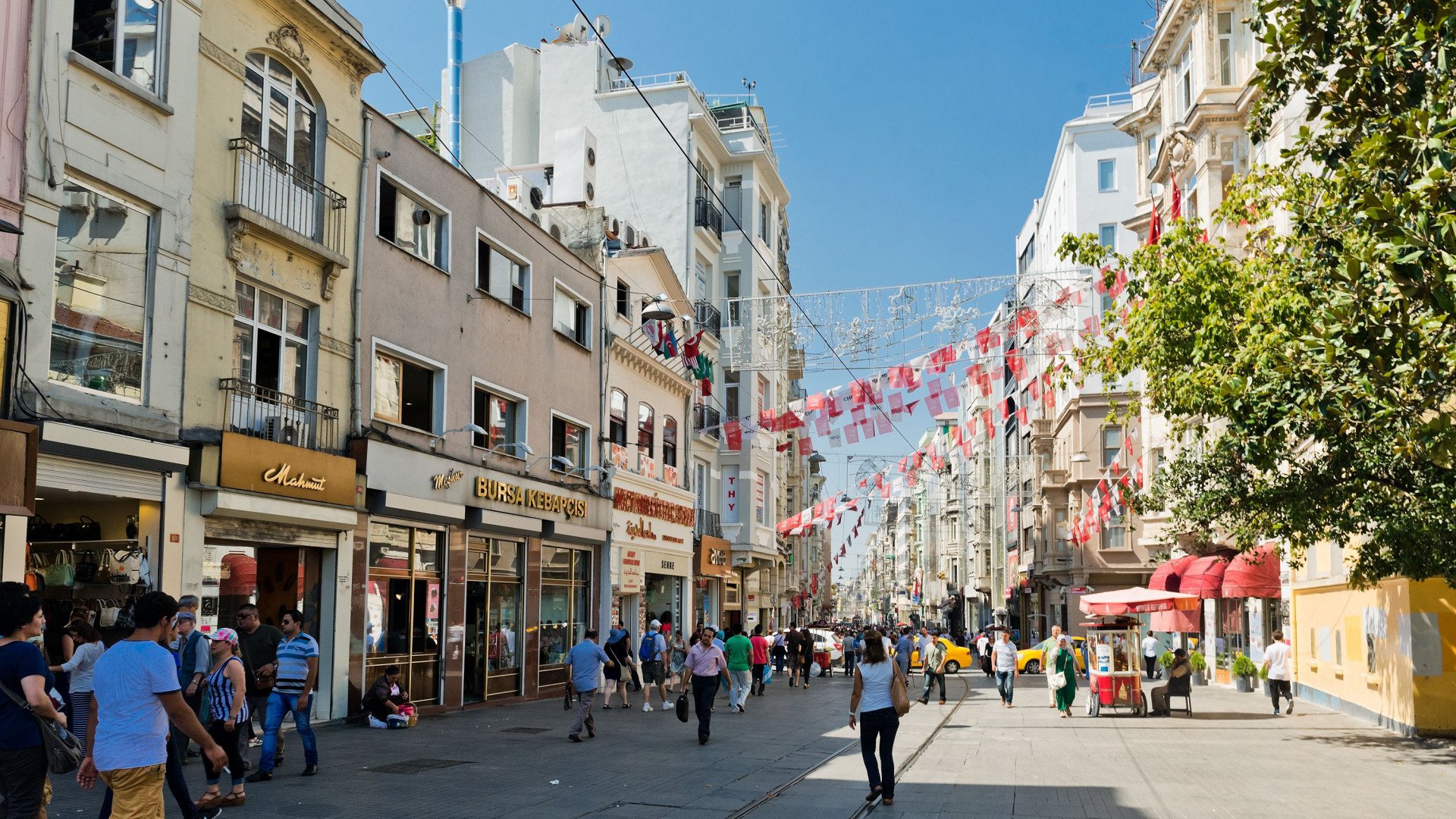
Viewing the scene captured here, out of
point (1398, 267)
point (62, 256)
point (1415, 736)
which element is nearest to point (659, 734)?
point (62, 256)

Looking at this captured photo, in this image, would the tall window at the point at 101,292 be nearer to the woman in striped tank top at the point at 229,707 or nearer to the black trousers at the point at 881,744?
the woman in striped tank top at the point at 229,707

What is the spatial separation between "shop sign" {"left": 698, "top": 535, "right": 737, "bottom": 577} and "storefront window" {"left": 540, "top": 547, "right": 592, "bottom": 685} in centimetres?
912

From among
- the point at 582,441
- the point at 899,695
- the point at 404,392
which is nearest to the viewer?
the point at 899,695

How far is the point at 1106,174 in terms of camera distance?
55.0 metres

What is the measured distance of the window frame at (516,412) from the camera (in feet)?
76.3

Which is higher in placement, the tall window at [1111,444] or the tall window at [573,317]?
the tall window at [573,317]

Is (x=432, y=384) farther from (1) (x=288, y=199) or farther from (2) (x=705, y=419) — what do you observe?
(2) (x=705, y=419)

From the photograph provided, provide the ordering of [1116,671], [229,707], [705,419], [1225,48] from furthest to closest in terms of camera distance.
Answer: [705,419]
[1225,48]
[1116,671]
[229,707]

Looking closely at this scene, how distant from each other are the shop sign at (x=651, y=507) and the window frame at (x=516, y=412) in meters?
4.54

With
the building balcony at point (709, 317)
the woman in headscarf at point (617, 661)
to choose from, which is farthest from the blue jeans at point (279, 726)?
the building balcony at point (709, 317)

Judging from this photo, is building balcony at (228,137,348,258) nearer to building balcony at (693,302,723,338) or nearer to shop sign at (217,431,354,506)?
shop sign at (217,431,354,506)

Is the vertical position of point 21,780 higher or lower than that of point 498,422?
lower

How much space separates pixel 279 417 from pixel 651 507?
15640 millimetres

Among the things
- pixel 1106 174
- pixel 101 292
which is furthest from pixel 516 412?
pixel 1106 174
